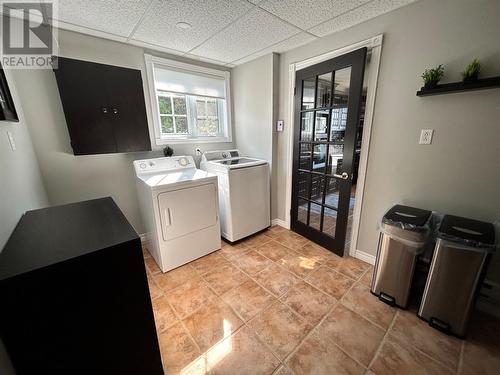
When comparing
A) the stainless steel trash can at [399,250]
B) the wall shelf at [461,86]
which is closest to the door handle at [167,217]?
the stainless steel trash can at [399,250]

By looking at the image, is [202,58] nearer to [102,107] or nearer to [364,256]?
[102,107]

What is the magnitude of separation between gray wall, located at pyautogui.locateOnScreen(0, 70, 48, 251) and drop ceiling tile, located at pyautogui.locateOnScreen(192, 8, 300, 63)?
5.82 feet

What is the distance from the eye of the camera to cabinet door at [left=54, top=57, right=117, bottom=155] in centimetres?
185

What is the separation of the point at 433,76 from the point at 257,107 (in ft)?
5.97

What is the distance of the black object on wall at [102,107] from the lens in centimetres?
188

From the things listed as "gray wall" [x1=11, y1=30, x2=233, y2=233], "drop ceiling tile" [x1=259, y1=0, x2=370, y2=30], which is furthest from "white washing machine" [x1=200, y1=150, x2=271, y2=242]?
"drop ceiling tile" [x1=259, y1=0, x2=370, y2=30]

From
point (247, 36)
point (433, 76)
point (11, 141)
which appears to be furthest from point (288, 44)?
point (11, 141)

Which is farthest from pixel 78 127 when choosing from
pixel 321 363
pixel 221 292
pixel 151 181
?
Result: pixel 321 363

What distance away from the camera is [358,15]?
169 cm

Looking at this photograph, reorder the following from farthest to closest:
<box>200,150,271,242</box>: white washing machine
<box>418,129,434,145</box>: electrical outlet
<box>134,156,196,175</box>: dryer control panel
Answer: <box>200,150,271,242</box>: white washing machine → <box>134,156,196,175</box>: dryer control panel → <box>418,129,434,145</box>: electrical outlet

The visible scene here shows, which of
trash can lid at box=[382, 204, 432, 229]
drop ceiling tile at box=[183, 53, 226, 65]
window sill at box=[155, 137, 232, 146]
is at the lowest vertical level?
trash can lid at box=[382, 204, 432, 229]

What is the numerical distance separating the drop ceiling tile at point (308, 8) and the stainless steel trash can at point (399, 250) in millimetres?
1663

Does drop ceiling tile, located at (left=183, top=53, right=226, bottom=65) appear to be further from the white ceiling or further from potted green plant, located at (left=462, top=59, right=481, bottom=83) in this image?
potted green plant, located at (left=462, top=59, right=481, bottom=83)

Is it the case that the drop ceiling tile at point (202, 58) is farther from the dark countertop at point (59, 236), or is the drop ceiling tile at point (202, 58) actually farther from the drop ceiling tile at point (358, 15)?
the dark countertop at point (59, 236)
